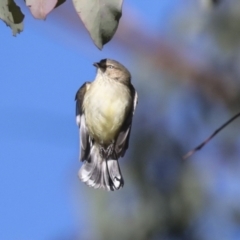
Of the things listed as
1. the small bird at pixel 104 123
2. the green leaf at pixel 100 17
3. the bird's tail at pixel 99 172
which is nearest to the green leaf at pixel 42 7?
the green leaf at pixel 100 17

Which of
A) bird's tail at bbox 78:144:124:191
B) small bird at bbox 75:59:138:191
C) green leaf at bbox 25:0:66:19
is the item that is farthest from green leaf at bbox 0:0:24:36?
bird's tail at bbox 78:144:124:191

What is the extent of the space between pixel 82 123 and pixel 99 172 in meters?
0.12

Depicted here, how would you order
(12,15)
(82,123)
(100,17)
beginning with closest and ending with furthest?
(100,17) < (12,15) < (82,123)

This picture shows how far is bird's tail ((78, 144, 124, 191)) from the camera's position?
2.02 meters

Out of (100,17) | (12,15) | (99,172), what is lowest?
(99,172)

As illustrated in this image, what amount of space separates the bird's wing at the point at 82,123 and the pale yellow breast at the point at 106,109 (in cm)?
1

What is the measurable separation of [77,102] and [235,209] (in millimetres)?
2350

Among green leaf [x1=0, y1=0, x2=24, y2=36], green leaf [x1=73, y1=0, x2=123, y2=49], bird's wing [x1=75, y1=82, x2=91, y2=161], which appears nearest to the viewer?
green leaf [x1=73, y1=0, x2=123, y2=49]

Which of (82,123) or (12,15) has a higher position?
(12,15)

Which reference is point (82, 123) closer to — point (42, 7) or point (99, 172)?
point (99, 172)

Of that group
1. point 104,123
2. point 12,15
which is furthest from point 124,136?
point 12,15

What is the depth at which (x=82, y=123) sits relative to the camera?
6.48ft

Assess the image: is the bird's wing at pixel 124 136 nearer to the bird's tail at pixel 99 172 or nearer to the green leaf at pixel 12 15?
the bird's tail at pixel 99 172

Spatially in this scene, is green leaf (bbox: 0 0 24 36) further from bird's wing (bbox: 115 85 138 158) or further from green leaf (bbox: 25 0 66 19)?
bird's wing (bbox: 115 85 138 158)
